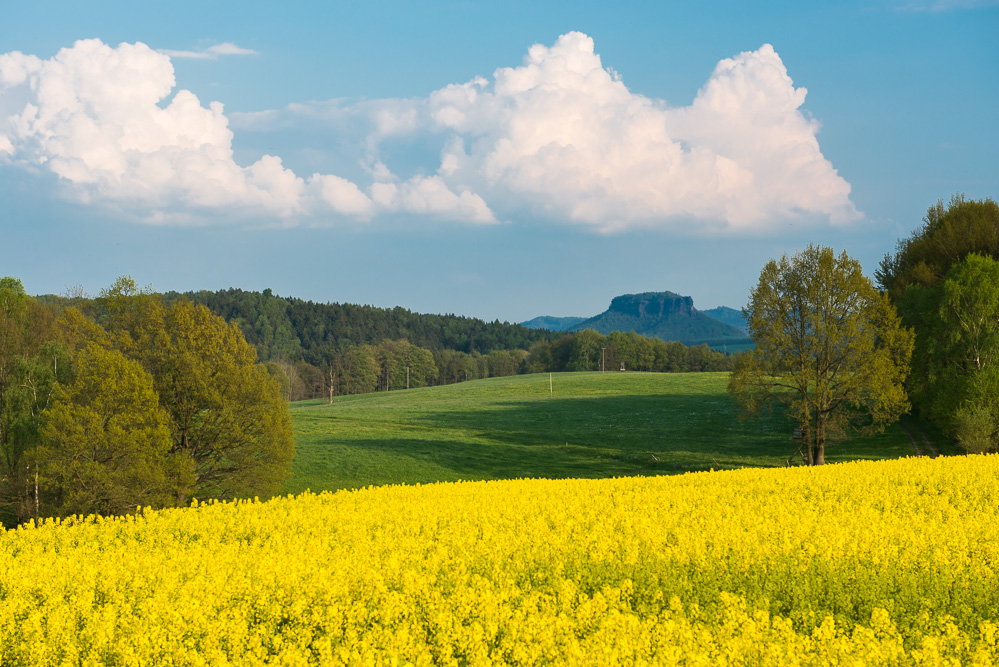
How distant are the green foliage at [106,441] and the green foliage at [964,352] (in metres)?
38.6

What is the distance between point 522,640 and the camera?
7.11m

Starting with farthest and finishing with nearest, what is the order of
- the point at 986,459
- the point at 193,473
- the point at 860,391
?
1. the point at 860,391
2. the point at 193,473
3. the point at 986,459

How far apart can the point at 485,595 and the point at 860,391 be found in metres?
35.0

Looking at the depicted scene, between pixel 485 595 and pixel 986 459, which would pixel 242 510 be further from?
pixel 986 459

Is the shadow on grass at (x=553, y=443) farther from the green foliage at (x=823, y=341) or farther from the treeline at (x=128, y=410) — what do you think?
the treeline at (x=128, y=410)

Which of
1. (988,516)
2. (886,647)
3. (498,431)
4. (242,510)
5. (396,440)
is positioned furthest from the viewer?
(498,431)

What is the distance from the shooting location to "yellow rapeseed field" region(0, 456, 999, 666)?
23.1 ft

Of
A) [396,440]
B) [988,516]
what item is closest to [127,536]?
[988,516]

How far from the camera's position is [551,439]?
5909 cm

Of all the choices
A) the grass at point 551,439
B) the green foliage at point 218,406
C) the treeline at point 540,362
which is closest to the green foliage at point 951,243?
the grass at point 551,439

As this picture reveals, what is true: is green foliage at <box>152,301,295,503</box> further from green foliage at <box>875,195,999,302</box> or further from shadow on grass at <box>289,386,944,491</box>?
green foliage at <box>875,195,999,302</box>

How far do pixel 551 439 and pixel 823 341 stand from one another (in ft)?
85.5

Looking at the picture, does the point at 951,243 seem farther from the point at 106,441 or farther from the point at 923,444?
the point at 106,441

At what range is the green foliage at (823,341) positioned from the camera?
1453 inches
